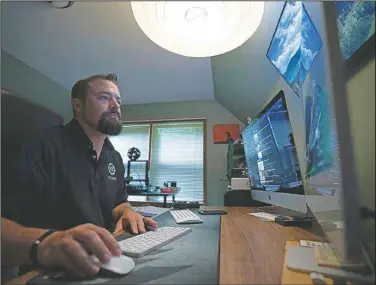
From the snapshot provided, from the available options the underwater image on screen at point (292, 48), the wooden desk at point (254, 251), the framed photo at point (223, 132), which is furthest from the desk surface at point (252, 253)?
the framed photo at point (223, 132)

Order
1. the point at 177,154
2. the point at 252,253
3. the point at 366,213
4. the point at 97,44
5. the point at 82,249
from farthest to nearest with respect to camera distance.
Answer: the point at 177,154, the point at 97,44, the point at 252,253, the point at 82,249, the point at 366,213

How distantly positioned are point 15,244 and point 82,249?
0.19m

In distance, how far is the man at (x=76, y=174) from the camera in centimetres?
61

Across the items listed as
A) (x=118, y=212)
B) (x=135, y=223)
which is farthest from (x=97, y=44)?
(x=135, y=223)

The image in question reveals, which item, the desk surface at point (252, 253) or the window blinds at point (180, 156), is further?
the window blinds at point (180, 156)

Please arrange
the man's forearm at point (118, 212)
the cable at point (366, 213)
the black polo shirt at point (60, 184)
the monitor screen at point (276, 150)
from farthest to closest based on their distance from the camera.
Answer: the man's forearm at point (118, 212) → the monitor screen at point (276, 150) → the black polo shirt at point (60, 184) → the cable at point (366, 213)

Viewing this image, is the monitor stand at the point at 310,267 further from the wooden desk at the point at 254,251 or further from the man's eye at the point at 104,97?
the man's eye at the point at 104,97

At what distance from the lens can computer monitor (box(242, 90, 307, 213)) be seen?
2.87 feet

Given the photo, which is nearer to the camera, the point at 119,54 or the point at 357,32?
the point at 357,32

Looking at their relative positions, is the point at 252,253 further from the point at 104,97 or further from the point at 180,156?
the point at 180,156

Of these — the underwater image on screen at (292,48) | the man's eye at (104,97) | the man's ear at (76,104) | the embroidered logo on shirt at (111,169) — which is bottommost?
the embroidered logo on shirt at (111,169)

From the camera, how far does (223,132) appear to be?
130 inches

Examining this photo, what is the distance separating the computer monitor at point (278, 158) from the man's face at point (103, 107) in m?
0.66

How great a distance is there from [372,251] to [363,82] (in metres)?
0.26
